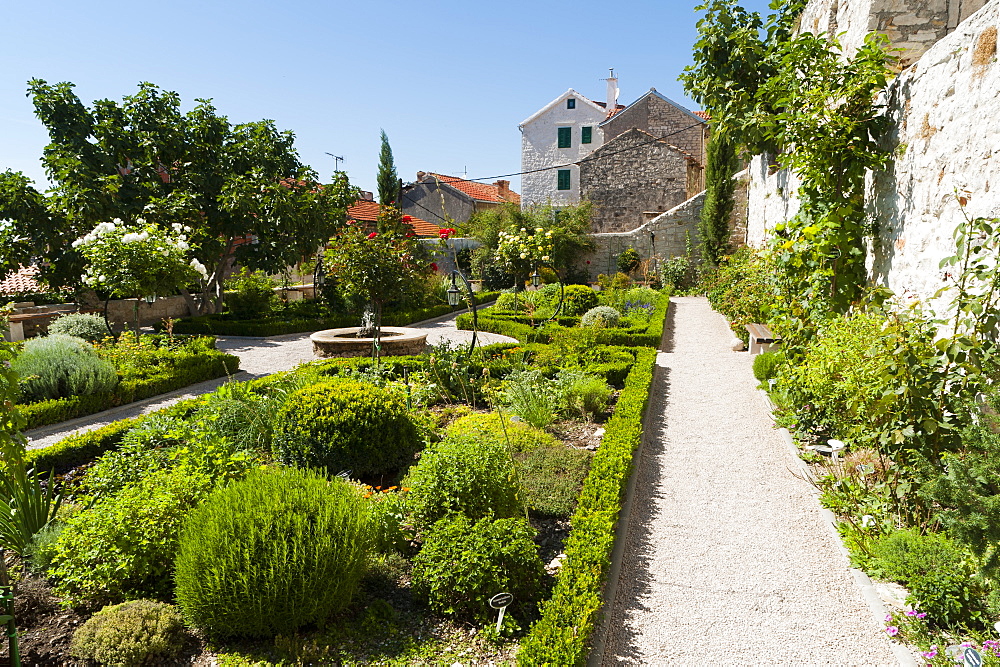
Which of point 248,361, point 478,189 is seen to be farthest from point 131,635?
point 478,189

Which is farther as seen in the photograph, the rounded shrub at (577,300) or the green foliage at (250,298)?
the green foliage at (250,298)

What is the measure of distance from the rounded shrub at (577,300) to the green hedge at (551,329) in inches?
45.1

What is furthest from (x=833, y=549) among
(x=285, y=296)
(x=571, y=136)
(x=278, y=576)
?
(x=571, y=136)

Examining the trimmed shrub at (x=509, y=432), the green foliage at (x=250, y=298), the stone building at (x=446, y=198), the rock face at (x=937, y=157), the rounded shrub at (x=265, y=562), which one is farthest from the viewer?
the stone building at (x=446, y=198)

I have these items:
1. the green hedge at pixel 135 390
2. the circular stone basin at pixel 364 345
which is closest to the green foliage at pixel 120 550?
the green hedge at pixel 135 390

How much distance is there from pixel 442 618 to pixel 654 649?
3.52 feet

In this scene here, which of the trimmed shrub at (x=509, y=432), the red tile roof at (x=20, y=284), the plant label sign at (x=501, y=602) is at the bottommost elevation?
the plant label sign at (x=501, y=602)

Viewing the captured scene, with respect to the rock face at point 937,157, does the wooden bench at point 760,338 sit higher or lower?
lower

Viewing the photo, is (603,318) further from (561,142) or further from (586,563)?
(561,142)

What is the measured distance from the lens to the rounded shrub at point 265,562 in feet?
8.98

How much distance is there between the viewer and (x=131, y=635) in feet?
8.83

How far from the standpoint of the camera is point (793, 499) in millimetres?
4508

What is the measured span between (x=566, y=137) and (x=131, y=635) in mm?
33176

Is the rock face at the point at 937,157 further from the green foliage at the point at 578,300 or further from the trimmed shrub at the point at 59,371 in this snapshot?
the trimmed shrub at the point at 59,371
